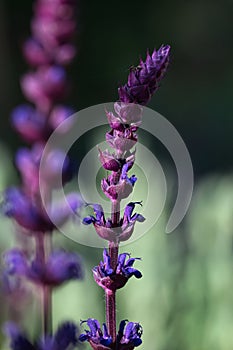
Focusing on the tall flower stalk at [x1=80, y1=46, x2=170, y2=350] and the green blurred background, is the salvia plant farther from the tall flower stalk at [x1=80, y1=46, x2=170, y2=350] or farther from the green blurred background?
the green blurred background

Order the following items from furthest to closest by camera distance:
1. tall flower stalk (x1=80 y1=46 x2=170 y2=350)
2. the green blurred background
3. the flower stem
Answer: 1. the green blurred background
2. the flower stem
3. tall flower stalk (x1=80 y1=46 x2=170 y2=350)

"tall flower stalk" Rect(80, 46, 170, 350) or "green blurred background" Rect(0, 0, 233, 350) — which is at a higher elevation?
"green blurred background" Rect(0, 0, 233, 350)

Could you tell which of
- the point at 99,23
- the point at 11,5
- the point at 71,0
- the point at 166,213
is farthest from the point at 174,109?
the point at 71,0

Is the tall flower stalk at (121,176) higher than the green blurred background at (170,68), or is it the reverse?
the green blurred background at (170,68)

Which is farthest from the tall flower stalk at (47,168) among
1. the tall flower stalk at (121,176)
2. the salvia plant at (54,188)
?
the tall flower stalk at (121,176)

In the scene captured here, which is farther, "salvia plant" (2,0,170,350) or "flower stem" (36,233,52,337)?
"flower stem" (36,233,52,337)

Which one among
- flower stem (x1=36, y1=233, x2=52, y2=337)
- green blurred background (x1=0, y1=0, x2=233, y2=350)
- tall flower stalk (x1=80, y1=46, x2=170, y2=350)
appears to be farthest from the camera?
green blurred background (x1=0, y1=0, x2=233, y2=350)

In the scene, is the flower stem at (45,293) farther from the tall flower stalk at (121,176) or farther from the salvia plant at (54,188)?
the tall flower stalk at (121,176)

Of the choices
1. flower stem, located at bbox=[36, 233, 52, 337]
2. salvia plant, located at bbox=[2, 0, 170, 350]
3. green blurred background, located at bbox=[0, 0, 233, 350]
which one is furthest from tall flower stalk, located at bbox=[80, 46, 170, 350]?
green blurred background, located at bbox=[0, 0, 233, 350]
